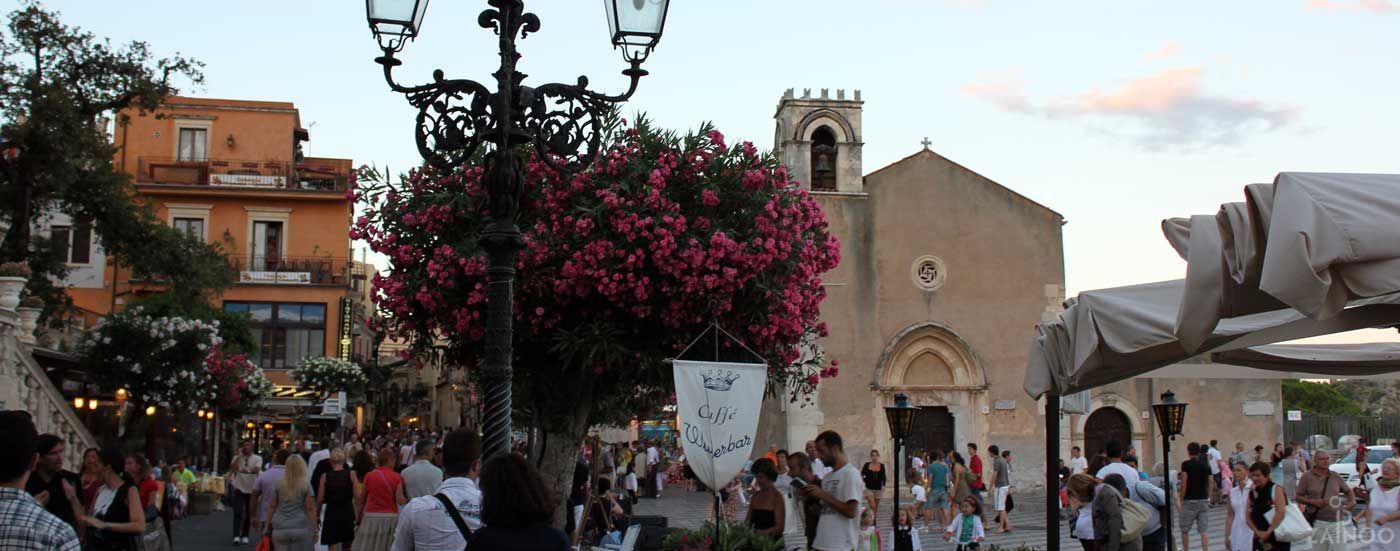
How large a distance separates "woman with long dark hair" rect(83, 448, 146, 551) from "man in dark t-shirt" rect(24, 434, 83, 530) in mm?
613

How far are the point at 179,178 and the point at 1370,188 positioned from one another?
138 ft

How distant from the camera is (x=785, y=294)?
46.2ft

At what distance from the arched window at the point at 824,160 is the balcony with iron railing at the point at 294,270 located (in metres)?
18.3

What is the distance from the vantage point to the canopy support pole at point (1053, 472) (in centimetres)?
955

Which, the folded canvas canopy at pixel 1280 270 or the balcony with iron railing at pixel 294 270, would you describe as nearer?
the folded canvas canopy at pixel 1280 270

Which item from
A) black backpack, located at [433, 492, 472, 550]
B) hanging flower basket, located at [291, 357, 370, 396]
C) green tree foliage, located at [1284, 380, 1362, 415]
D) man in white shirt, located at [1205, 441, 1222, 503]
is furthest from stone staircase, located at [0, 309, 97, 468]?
green tree foliage, located at [1284, 380, 1362, 415]

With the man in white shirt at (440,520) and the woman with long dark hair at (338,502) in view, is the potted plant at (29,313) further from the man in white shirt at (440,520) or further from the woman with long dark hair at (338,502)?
the man in white shirt at (440,520)

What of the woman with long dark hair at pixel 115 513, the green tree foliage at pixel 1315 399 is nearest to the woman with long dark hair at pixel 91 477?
the woman with long dark hair at pixel 115 513

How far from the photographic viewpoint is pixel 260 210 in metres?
42.8

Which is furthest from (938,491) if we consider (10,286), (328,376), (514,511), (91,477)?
(328,376)

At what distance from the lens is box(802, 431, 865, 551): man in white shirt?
9.98 meters

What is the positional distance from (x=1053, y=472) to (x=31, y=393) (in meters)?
14.3

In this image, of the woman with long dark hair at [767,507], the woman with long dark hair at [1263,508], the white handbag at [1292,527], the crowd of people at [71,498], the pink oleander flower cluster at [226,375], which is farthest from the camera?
the pink oleander flower cluster at [226,375]

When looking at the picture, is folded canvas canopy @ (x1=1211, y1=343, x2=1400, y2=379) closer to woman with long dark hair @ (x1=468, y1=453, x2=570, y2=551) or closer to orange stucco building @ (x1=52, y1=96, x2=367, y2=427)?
woman with long dark hair @ (x1=468, y1=453, x2=570, y2=551)
